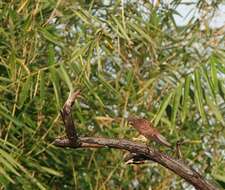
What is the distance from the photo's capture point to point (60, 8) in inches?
107

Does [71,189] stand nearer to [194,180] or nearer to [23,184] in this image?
[23,184]

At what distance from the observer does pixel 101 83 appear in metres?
2.83

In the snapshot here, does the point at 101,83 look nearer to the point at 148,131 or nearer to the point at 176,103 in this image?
the point at 176,103

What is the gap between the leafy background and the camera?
2480mm

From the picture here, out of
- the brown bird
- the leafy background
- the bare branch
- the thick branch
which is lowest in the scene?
the leafy background

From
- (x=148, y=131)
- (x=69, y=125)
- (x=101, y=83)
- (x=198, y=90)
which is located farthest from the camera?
(x=101, y=83)

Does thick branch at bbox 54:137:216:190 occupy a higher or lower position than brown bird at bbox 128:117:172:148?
higher

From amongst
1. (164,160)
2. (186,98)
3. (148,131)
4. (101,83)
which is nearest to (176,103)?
(186,98)

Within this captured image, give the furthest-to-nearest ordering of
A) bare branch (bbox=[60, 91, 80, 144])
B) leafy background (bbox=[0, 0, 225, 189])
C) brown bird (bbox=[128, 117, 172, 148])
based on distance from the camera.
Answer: leafy background (bbox=[0, 0, 225, 189]) → brown bird (bbox=[128, 117, 172, 148]) → bare branch (bbox=[60, 91, 80, 144])

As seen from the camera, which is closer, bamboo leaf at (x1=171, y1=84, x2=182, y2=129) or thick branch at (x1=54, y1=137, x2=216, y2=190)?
thick branch at (x1=54, y1=137, x2=216, y2=190)

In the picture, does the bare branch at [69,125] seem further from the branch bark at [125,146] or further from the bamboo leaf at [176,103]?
the bamboo leaf at [176,103]

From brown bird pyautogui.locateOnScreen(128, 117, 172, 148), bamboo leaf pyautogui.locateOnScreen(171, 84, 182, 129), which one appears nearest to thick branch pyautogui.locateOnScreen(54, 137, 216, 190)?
brown bird pyautogui.locateOnScreen(128, 117, 172, 148)

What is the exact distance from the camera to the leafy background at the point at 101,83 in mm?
2480

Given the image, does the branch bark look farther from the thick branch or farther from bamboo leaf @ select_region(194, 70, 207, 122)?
bamboo leaf @ select_region(194, 70, 207, 122)
